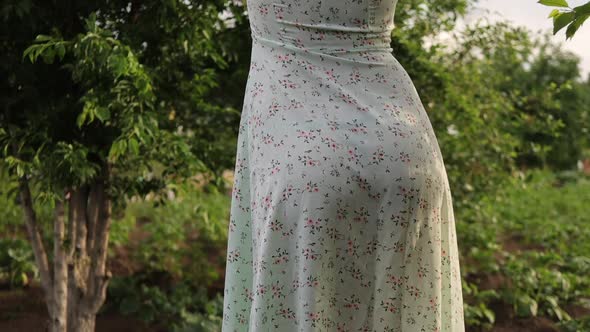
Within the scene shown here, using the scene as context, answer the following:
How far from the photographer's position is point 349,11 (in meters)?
2.13

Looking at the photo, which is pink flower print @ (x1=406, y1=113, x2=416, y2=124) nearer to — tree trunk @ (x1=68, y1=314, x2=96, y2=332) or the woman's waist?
the woman's waist

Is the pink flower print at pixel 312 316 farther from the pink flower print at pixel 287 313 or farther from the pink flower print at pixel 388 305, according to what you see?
the pink flower print at pixel 388 305

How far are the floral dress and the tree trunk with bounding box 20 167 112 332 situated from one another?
1.40 meters

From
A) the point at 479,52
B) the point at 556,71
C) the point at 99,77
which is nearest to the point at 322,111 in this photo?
the point at 99,77

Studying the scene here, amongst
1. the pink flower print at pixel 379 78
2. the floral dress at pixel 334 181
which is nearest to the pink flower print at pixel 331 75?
the floral dress at pixel 334 181

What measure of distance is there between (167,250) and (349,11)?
3065 mm

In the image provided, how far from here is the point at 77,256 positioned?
345 centimetres

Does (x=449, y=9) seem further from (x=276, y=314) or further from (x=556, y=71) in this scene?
(x=556, y=71)

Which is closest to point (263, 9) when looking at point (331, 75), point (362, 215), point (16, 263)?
point (331, 75)

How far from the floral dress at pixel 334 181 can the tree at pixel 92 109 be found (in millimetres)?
754

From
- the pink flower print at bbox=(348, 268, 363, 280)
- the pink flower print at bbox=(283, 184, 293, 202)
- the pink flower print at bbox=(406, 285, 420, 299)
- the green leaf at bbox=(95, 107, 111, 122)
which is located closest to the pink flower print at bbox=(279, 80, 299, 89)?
the pink flower print at bbox=(283, 184, 293, 202)

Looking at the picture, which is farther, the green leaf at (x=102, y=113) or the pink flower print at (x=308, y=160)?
the green leaf at (x=102, y=113)

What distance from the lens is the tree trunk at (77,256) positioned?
3389 mm

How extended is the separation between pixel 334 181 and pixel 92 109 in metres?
1.13
